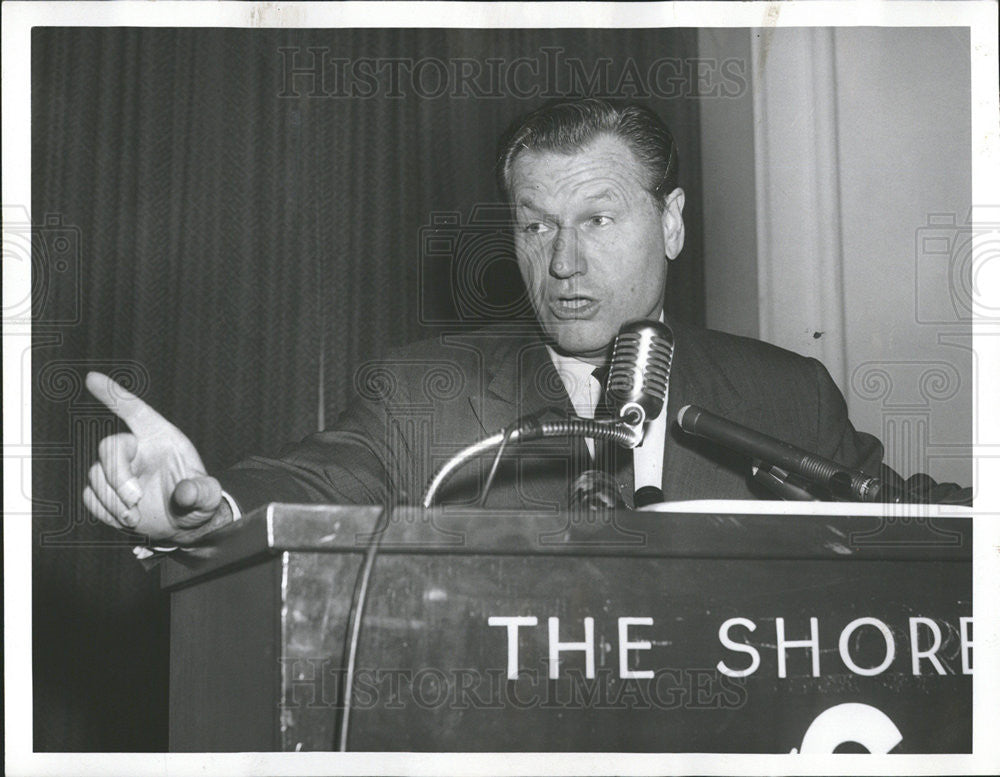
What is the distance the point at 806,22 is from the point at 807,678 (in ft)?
3.58

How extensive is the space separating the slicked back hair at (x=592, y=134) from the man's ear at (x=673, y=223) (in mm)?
18

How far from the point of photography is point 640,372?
1480 millimetres

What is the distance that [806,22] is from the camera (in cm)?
187

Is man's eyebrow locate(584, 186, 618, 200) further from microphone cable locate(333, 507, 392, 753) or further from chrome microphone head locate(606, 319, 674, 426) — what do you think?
microphone cable locate(333, 507, 392, 753)

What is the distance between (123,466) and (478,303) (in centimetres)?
72

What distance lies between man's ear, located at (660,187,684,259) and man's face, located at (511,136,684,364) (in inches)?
2.0

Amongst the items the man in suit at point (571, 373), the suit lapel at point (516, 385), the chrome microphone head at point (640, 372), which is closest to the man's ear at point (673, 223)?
the man in suit at point (571, 373)

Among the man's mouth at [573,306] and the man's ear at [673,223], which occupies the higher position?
the man's ear at [673,223]

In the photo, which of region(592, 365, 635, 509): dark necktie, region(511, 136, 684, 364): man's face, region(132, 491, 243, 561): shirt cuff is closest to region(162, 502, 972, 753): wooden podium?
region(132, 491, 243, 561): shirt cuff

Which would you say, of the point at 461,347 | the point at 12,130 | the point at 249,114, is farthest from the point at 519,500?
the point at 12,130

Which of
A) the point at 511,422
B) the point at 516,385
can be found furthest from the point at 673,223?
the point at 511,422

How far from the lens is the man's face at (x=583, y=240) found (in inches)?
76.0

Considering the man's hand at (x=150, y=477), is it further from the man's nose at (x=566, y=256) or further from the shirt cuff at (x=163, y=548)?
the man's nose at (x=566, y=256)

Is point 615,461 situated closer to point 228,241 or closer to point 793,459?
point 793,459
